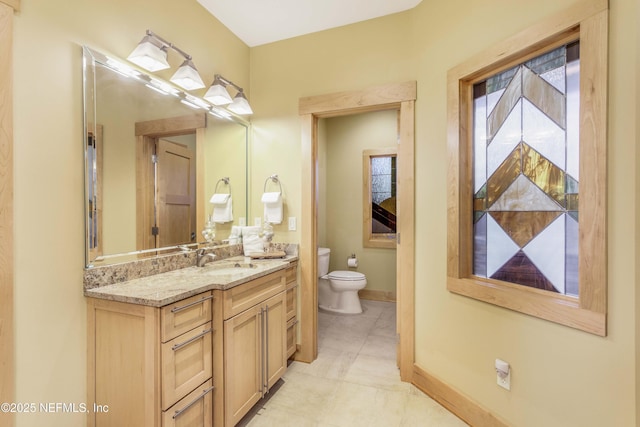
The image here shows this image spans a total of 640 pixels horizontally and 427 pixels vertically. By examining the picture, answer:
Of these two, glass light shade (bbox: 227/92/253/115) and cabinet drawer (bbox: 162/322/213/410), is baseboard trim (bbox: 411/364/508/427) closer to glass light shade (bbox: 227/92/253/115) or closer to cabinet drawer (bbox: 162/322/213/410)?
cabinet drawer (bbox: 162/322/213/410)

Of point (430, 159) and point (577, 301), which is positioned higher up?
point (430, 159)

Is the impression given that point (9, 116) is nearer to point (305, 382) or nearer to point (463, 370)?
point (305, 382)

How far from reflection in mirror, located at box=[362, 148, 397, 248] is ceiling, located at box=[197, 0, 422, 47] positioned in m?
1.95

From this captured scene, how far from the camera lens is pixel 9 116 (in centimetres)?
120

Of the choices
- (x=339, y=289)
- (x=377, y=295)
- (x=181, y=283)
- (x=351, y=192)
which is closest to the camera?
(x=181, y=283)

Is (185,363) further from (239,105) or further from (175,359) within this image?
(239,105)

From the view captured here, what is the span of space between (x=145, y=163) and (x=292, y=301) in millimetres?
1483

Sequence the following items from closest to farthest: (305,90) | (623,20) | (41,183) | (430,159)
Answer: (623,20) → (41,183) → (430,159) → (305,90)

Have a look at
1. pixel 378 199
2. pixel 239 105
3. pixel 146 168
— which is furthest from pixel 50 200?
pixel 378 199

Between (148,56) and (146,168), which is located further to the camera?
(146,168)

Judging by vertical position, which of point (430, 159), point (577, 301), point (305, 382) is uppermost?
point (430, 159)

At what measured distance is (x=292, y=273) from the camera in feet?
8.23

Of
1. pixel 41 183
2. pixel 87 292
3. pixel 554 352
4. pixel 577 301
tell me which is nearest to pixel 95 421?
pixel 87 292

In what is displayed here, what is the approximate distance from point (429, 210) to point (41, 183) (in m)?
2.11
